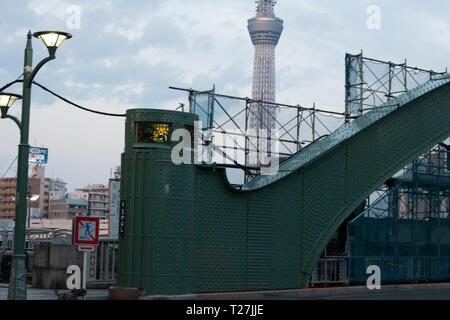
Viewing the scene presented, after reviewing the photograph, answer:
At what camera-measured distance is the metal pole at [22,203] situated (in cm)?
1684

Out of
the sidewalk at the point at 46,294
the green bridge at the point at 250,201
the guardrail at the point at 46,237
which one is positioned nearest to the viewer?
the sidewalk at the point at 46,294

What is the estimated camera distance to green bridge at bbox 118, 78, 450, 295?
68.4 ft

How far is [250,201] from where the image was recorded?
917 inches

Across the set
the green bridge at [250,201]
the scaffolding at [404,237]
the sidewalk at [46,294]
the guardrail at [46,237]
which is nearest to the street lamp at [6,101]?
the green bridge at [250,201]

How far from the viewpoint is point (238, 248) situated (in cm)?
2283

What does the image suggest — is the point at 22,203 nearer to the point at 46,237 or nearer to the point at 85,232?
the point at 85,232

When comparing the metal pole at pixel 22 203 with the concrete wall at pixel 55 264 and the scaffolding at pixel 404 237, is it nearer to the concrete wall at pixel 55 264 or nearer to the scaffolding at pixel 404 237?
the concrete wall at pixel 55 264

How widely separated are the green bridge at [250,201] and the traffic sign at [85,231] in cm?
244

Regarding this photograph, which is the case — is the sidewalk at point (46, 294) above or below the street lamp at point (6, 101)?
below

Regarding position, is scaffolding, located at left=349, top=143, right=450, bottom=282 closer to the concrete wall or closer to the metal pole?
the concrete wall

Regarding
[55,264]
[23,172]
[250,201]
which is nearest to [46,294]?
[55,264]

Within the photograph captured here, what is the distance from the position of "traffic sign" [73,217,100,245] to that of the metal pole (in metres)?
1.38

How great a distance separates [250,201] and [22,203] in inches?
319
